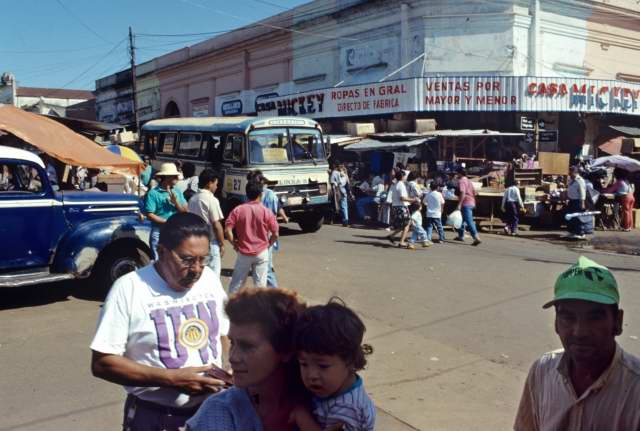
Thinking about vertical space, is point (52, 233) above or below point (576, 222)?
above

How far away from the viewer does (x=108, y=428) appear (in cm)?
487

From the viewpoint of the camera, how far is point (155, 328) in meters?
2.65

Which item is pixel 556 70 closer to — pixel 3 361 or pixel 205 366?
pixel 3 361

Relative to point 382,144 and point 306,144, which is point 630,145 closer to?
point 382,144

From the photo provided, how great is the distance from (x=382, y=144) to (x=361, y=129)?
1856 mm

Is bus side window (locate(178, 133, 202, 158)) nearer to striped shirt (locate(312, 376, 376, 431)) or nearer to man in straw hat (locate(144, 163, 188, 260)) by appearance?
man in straw hat (locate(144, 163, 188, 260))

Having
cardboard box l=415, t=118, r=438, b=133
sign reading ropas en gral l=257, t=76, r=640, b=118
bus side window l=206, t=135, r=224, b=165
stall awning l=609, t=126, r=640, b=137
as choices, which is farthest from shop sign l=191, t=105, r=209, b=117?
stall awning l=609, t=126, r=640, b=137

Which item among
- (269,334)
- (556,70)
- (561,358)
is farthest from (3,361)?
(556,70)

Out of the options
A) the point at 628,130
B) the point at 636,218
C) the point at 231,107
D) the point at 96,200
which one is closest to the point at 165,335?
the point at 96,200

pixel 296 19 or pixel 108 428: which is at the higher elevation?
pixel 296 19

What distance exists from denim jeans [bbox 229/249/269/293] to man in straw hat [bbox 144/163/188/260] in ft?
4.71

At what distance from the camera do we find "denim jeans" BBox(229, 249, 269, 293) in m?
7.86

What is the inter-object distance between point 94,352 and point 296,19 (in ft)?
88.4

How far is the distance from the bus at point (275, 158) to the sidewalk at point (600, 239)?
16.2 ft
